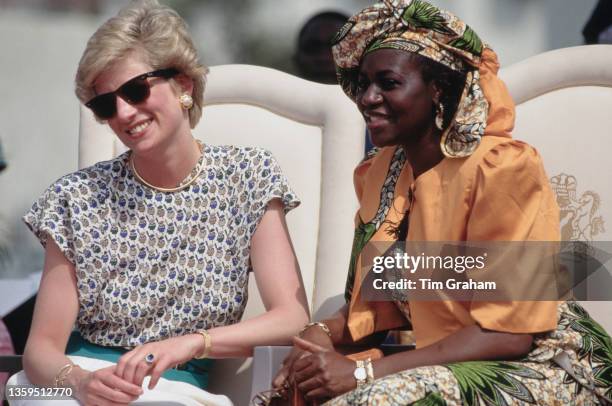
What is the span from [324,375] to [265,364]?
35 cm

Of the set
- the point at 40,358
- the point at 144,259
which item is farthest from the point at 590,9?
the point at 40,358

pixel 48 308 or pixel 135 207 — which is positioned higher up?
pixel 135 207

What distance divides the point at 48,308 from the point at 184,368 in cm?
40

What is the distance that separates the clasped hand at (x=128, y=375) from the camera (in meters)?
2.62

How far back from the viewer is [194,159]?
10.0 feet

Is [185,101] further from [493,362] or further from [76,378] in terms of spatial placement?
[493,362]

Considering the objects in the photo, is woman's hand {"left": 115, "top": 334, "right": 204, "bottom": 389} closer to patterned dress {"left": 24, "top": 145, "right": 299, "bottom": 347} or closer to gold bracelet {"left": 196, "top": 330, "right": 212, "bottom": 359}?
gold bracelet {"left": 196, "top": 330, "right": 212, "bottom": 359}

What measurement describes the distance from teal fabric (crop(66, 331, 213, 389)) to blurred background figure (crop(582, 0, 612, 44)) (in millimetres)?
2852

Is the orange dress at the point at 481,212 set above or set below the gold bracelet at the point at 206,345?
above

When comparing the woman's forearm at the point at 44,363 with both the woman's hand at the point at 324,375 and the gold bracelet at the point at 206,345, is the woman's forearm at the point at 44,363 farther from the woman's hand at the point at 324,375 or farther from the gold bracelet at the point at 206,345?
the woman's hand at the point at 324,375

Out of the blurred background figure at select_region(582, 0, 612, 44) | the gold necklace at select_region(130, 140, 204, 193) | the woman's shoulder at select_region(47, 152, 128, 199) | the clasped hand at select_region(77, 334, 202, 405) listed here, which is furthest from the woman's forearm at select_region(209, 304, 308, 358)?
the blurred background figure at select_region(582, 0, 612, 44)

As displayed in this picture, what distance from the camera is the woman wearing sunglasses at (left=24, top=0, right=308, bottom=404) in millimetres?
2875

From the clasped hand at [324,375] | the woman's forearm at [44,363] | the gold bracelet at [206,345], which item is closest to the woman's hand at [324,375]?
the clasped hand at [324,375]

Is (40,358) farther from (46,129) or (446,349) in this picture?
(46,129)
